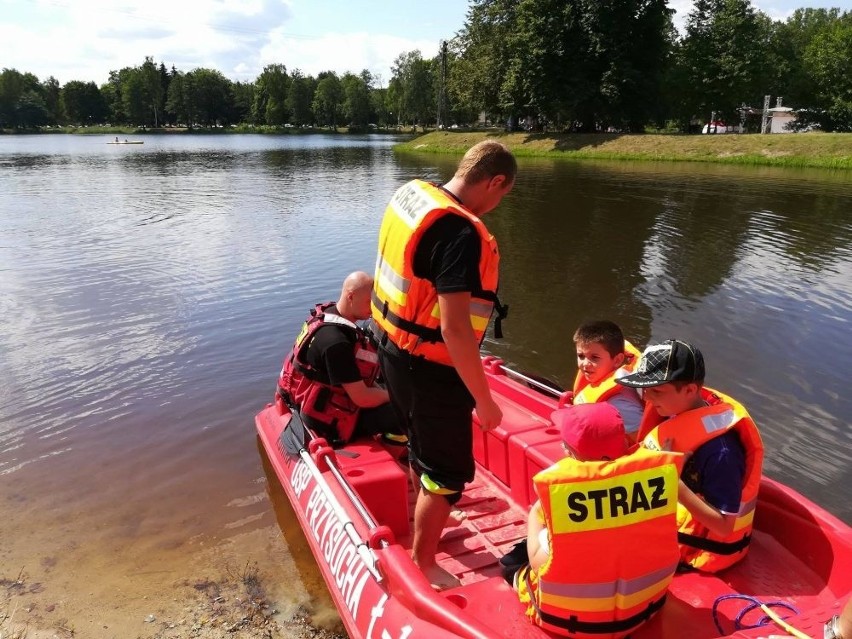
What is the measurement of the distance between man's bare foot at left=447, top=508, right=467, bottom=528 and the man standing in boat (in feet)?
2.57

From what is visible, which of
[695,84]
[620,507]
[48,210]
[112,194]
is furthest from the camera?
[695,84]

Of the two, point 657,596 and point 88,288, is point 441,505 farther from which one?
point 88,288

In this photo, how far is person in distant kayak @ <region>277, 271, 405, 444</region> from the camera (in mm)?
3838

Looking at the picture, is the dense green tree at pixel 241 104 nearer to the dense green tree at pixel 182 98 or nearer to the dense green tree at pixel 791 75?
the dense green tree at pixel 182 98

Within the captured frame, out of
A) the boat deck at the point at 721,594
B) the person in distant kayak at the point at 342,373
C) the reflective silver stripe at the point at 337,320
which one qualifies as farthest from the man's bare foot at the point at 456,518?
the reflective silver stripe at the point at 337,320

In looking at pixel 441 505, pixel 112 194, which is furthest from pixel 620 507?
pixel 112 194

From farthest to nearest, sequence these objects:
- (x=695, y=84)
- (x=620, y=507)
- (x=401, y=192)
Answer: (x=695, y=84) < (x=401, y=192) < (x=620, y=507)

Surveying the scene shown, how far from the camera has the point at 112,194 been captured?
71.3 ft

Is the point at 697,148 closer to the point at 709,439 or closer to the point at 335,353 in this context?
the point at 335,353

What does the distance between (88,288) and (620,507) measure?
10018mm

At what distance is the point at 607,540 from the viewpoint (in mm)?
2117

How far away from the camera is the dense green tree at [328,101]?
103 m

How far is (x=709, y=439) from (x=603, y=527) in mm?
777

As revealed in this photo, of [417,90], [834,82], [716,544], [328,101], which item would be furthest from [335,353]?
[328,101]
